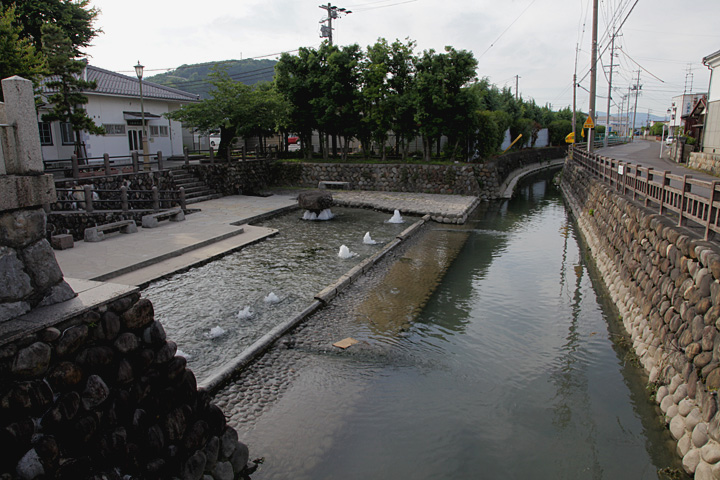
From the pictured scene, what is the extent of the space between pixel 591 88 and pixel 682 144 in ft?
28.9

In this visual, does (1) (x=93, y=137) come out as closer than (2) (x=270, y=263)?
No

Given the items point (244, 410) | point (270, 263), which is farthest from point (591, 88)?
point (244, 410)

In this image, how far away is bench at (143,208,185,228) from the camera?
16.8 metres

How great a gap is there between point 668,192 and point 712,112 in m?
21.9

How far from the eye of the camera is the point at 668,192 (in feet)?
32.3

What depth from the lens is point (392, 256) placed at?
48.5 feet

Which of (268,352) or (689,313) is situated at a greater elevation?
(689,313)

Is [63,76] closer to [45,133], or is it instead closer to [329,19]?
[45,133]

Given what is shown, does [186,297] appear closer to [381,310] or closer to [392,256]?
[381,310]

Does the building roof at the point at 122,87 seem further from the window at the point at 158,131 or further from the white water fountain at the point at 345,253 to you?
the white water fountain at the point at 345,253

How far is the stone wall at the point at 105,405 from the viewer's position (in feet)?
12.0

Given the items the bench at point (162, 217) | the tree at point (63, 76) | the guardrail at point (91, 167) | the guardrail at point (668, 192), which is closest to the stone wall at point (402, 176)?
the guardrail at point (668, 192)

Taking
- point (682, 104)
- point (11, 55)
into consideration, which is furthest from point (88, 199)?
point (682, 104)

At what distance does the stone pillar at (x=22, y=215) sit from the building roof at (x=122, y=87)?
25825 mm
